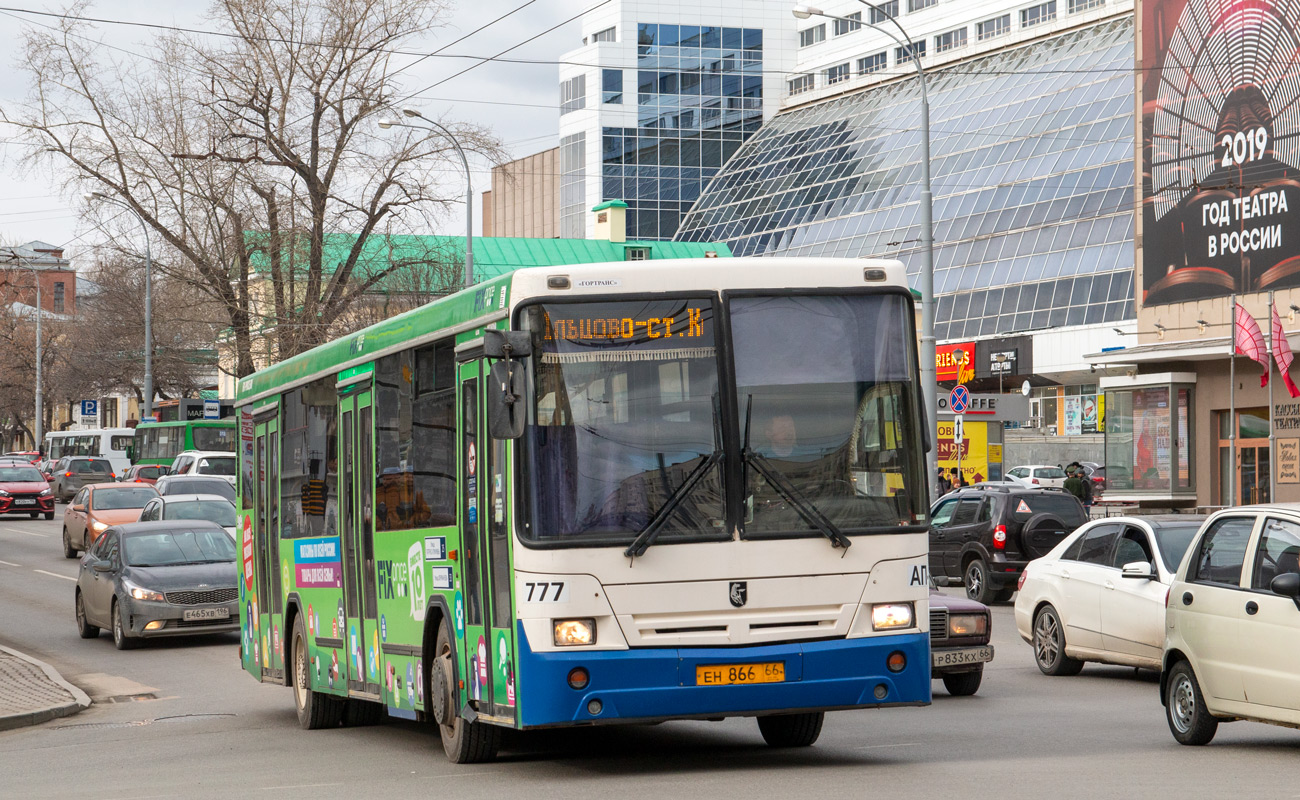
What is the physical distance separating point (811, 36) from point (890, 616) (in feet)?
312

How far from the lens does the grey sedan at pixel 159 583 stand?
21.3 meters

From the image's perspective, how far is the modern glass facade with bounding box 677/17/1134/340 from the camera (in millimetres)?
61031

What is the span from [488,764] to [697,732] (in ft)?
8.14

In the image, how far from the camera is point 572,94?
337ft

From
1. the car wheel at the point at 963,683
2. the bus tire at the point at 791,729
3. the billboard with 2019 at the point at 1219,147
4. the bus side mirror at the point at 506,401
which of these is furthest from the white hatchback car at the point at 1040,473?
the bus side mirror at the point at 506,401

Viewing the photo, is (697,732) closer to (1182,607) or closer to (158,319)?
(1182,607)

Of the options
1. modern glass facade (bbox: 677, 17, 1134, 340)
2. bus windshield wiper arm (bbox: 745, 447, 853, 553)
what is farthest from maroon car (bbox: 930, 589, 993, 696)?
modern glass facade (bbox: 677, 17, 1134, 340)

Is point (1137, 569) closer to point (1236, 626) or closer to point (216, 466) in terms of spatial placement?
point (1236, 626)

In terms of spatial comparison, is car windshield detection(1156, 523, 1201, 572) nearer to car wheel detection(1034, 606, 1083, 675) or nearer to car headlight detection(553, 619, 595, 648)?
car wheel detection(1034, 606, 1083, 675)

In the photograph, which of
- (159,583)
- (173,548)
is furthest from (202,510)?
(159,583)

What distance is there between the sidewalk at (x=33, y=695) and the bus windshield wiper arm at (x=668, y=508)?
25.9 feet

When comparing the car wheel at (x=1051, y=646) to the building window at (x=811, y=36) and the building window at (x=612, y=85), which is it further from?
the building window at (x=811, y=36)

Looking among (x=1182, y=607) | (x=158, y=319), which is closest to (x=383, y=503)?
(x=1182, y=607)

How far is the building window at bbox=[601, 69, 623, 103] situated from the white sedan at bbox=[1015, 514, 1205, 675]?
8475 centimetres
